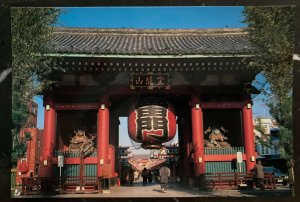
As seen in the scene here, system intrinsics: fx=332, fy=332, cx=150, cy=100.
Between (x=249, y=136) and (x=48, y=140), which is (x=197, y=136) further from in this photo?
(x=48, y=140)

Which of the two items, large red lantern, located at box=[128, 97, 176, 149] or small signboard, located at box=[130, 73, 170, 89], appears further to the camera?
small signboard, located at box=[130, 73, 170, 89]

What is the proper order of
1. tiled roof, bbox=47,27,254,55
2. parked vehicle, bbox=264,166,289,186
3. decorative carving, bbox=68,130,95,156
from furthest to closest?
tiled roof, bbox=47,27,254,55 < decorative carving, bbox=68,130,95,156 < parked vehicle, bbox=264,166,289,186

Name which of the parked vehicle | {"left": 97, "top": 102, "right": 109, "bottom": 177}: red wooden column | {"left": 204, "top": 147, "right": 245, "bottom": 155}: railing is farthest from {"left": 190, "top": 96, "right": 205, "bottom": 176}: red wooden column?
{"left": 97, "top": 102, "right": 109, "bottom": 177}: red wooden column

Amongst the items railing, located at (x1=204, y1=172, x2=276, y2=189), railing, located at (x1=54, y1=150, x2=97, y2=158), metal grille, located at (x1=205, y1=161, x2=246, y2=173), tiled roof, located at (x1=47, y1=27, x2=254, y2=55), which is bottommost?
railing, located at (x1=204, y1=172, x2=276, y2=189)

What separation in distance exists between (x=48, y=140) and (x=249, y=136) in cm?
509

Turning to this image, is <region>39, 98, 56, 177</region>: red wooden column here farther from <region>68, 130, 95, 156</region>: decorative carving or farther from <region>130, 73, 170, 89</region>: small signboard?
<region>130, 73, 170, 89</region>: small signboard

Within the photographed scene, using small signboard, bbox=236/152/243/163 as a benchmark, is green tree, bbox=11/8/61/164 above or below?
above

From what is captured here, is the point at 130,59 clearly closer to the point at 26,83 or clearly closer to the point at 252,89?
the point at 26,83

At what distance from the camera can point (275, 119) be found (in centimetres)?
653

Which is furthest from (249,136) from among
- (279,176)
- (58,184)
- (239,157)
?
(58,184)

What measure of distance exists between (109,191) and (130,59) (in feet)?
10.4

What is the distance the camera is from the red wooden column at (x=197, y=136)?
8.37m

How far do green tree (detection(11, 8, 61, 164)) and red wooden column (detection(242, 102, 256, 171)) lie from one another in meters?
5.10

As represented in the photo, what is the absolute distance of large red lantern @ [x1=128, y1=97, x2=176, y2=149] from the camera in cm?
810
